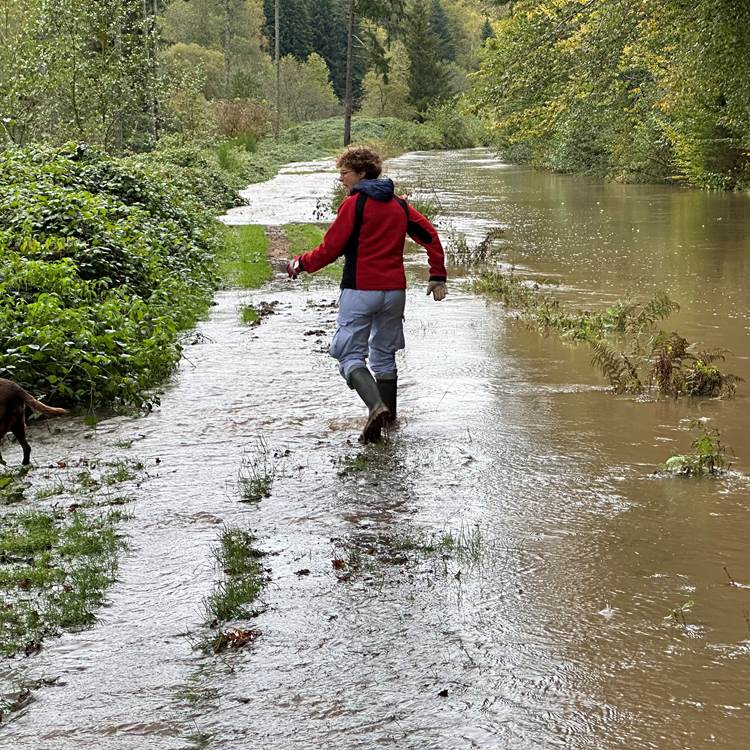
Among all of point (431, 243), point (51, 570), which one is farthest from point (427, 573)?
point (431, 243)

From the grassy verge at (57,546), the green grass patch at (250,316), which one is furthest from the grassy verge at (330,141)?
the grassy verge at (57,546)

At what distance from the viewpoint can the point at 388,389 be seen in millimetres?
7562

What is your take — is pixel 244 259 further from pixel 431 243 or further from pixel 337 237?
pixel 337 237

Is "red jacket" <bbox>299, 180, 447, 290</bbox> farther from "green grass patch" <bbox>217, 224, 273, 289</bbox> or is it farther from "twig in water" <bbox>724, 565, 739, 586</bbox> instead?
"green grass patch" <bbox>217, 224, 273, 289</bbox>

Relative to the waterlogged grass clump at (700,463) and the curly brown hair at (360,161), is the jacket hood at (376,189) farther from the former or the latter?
the waterlogged grass clump at (700,463)

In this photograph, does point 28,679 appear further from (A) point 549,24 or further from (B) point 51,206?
(A) point 549,24

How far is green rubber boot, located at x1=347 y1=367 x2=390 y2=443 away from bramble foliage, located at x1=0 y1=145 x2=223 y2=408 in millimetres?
2183

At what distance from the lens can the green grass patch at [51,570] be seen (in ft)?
15.0

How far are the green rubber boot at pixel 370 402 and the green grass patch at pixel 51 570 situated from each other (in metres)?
1.92

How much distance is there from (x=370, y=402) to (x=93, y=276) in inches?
223

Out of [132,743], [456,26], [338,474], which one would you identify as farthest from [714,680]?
[456,26]

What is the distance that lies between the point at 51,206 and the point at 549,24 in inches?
372

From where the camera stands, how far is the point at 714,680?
3.96m

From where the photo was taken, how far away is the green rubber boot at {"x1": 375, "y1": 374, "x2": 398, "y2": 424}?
752 cm
